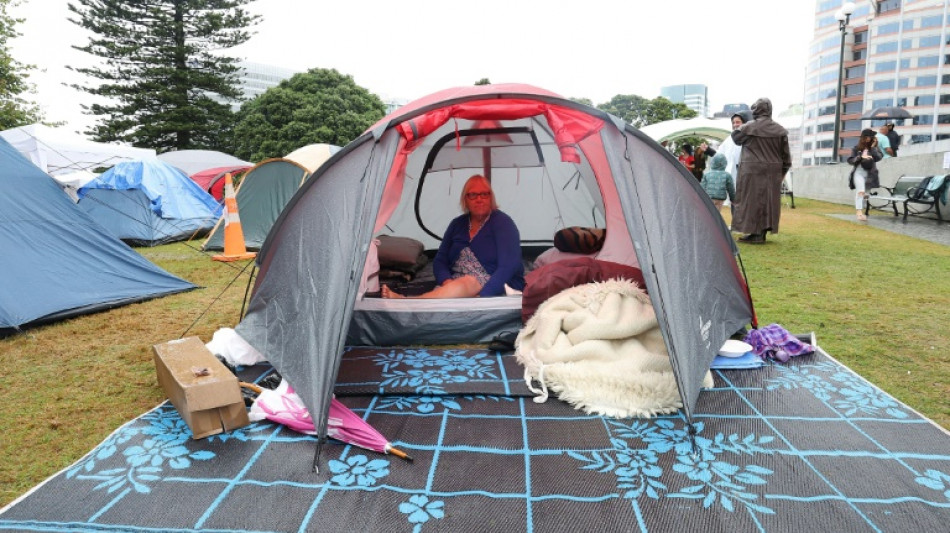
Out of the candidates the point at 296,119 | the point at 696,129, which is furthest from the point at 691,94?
the point at 696,129

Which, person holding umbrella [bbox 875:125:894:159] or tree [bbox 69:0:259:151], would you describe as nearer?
person holding umbrella [bbox 875:125:894:159]

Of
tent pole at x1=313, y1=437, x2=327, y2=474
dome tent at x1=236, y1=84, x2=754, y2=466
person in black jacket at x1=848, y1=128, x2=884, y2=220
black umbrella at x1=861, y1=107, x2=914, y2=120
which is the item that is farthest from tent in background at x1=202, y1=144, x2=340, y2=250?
black umbrella at x1=861, y1=107, x2=914, y2=120

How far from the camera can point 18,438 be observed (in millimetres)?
2338

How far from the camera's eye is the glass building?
41.8 meters

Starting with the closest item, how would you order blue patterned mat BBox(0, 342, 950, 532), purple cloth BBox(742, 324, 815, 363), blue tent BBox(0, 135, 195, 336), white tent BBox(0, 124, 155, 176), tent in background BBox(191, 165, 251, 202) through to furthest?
blue patterned mat BBox(0, 342, 950, 532) < purple cloth BBox(742, 324, 815, 363) < blue tent BBox(0, 135, 195, 336) < white tent BBox(0, 124, 155, 176) < tent in background BBox(191, 165, 251, 202)

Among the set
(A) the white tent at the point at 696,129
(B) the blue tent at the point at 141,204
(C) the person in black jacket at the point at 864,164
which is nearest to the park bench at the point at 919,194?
(C) the person in black jacket at the point at 864,164

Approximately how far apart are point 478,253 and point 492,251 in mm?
98

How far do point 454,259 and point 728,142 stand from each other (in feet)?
32.4

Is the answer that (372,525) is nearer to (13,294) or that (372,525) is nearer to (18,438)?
(18,438)

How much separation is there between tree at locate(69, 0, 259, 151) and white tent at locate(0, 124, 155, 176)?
1013 centimetres

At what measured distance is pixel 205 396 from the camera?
227 centimetres

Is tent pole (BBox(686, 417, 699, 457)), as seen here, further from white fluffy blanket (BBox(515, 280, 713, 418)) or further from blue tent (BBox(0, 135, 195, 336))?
blue tent (BBox(0, 135, 195, 336))

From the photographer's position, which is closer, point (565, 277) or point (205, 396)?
point (205, 396)

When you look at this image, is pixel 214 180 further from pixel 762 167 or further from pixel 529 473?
pixel 529 473
